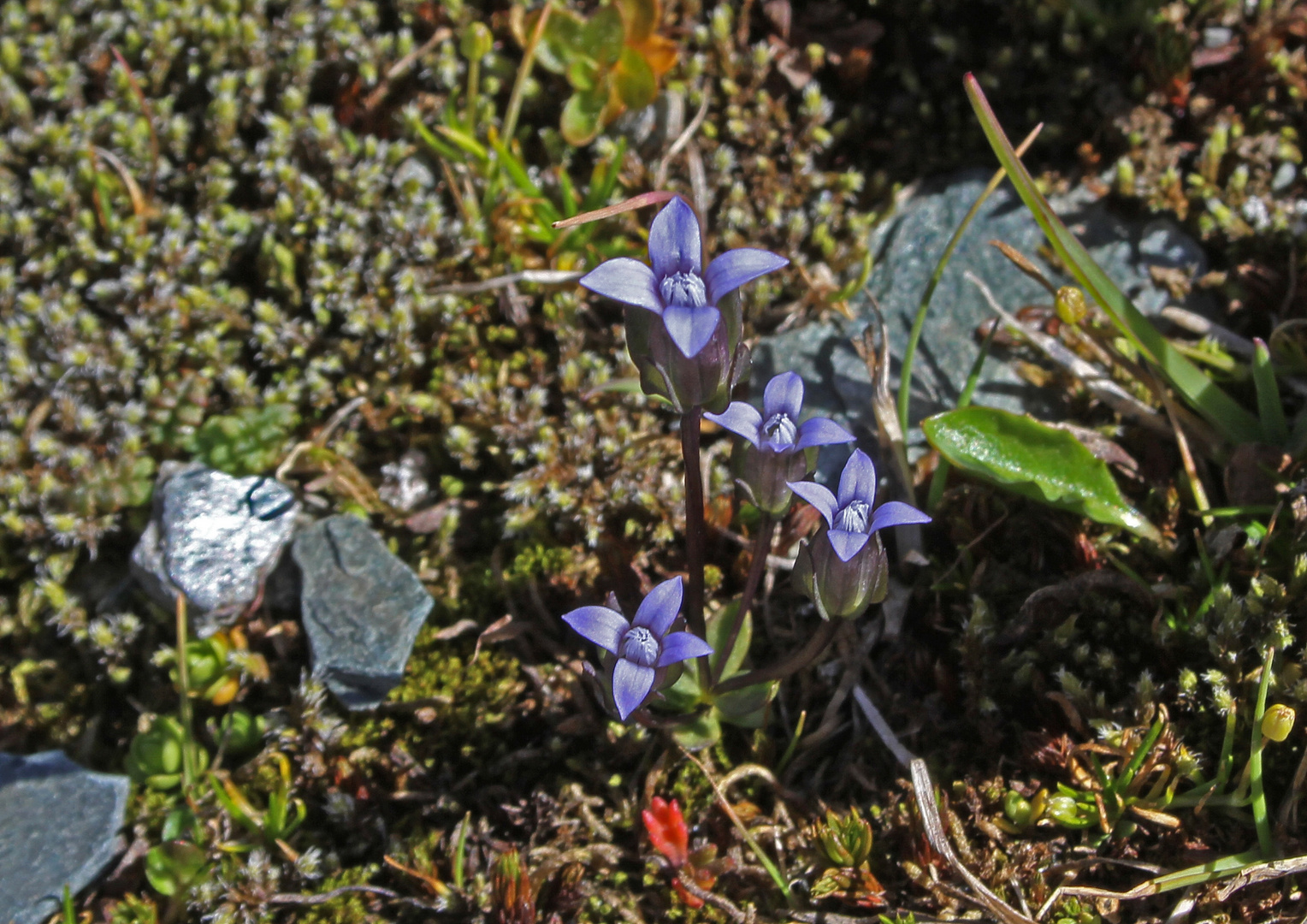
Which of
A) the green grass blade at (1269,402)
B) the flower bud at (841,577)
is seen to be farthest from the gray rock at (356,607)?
the green grass blade at (1269,402)

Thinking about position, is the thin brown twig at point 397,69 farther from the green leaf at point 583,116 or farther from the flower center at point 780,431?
the flower center at point 780,431

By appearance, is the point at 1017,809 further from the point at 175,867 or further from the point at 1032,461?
the point at 175,867

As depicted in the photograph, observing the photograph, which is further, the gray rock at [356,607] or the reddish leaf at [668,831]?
the gray rock at [356,607]

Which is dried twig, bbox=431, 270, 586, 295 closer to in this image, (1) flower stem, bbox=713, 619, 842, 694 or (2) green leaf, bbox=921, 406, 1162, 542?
(2) green leaf, bbox=921, 406, 1162, 542

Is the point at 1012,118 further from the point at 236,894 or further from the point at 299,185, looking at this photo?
the point at 236,894

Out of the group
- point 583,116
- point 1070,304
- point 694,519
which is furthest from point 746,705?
point 583,116

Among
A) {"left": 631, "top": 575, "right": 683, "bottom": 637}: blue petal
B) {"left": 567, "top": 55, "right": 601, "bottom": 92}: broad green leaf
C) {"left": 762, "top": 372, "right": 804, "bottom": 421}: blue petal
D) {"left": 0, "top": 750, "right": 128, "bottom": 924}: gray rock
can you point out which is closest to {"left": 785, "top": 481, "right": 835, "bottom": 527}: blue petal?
{"left": 762, "top": 372, "right": 804, "bottom": 421}: blue petal

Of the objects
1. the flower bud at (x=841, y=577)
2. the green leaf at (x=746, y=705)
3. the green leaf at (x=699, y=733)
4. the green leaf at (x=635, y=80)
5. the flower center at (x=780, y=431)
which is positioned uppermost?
the green leaf at (x=635, y=80)
